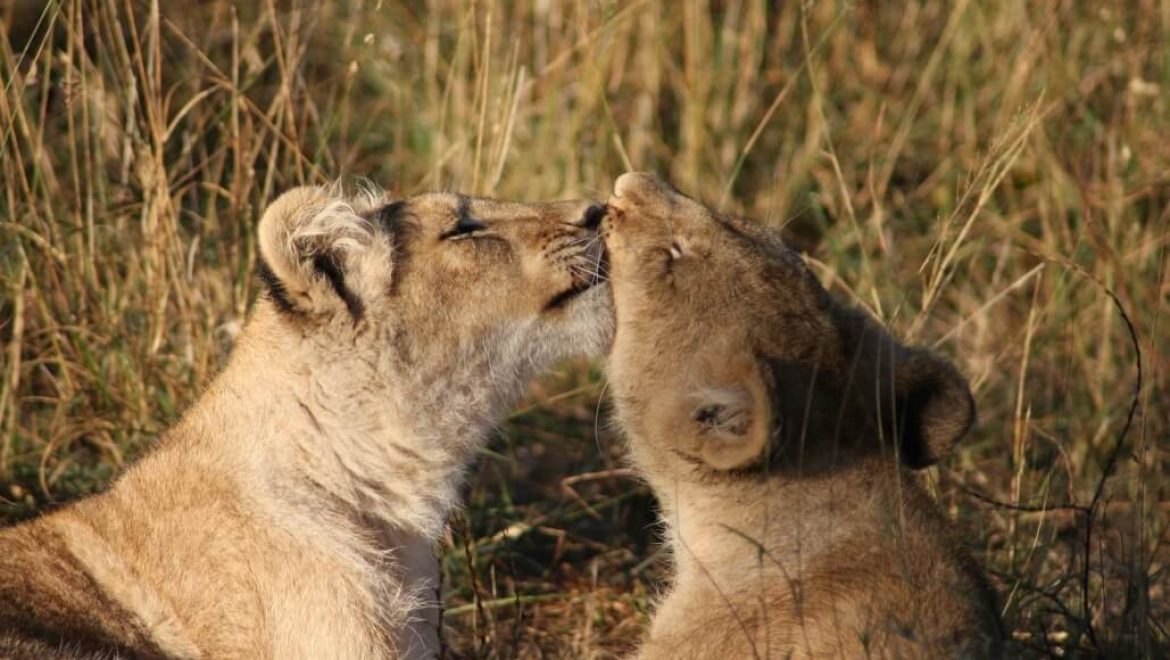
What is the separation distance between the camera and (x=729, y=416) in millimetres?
4508

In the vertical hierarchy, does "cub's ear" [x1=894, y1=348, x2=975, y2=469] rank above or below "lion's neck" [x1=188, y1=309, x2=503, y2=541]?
above

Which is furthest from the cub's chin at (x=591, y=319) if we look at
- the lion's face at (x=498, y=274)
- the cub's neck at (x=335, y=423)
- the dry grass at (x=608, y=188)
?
the dry grass at (x=608, y=188)

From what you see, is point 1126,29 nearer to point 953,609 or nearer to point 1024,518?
point 1024,518

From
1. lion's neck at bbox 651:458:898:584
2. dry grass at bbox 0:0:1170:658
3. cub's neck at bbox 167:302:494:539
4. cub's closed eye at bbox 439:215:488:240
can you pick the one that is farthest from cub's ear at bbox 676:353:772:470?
dry grass at bbox 0:0:1170:658

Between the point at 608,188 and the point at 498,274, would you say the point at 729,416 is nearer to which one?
the point at 498,274

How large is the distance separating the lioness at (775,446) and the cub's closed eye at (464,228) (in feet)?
1.63

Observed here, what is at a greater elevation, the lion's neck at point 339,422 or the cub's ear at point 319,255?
the cub's ear at point 319,255

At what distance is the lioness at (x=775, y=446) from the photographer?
4.48m

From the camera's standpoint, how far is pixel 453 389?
5180 mm

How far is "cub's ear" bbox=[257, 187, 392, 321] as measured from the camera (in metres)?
4.98

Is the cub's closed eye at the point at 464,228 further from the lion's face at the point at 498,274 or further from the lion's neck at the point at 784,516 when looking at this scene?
the lion's neck at the point at 784,516

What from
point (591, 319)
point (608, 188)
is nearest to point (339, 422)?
point (591, 319)

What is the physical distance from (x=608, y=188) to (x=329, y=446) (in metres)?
3.89

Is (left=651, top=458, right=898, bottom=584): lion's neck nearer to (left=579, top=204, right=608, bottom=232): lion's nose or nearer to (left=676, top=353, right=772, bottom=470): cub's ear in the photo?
(left=676, top=353, right=772, bottom=470): cub's ear
